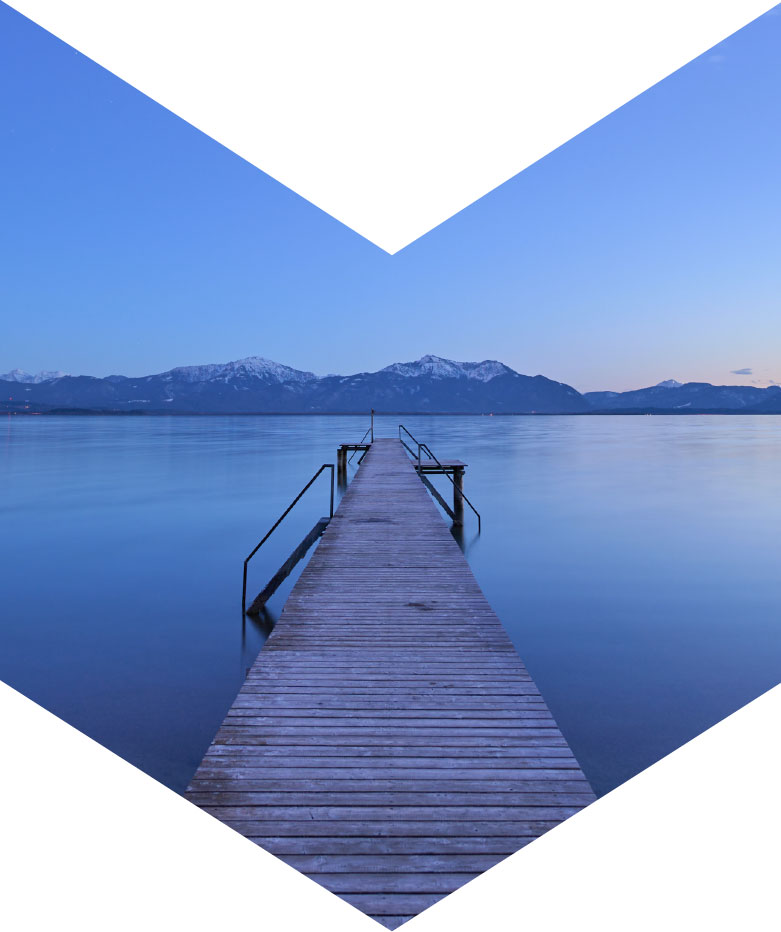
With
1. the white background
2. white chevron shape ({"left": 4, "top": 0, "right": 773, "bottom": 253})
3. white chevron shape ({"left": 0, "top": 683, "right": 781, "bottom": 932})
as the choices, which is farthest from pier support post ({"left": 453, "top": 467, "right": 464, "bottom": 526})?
white chevron shape ({"left": 0, "top": 683, "right": 781, "bottom": 932})

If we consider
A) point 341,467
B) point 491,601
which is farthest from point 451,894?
point 341,467

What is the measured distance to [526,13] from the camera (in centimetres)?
431

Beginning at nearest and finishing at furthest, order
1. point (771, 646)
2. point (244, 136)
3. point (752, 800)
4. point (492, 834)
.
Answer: point (492, 834), point (752, 800), point (244, 136), point (771, 646)

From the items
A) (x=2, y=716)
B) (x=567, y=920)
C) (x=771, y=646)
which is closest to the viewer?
(x=567, y=920)

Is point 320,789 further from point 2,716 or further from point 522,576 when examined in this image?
point 522,576

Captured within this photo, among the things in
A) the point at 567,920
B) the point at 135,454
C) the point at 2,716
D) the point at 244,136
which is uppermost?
the point at 244,136

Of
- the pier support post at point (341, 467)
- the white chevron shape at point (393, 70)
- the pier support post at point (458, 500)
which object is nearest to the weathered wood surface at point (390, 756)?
the white chevron shape at point (393, 70)

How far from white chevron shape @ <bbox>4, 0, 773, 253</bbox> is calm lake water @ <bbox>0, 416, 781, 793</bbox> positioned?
5.64 m

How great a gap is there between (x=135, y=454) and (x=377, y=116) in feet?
108

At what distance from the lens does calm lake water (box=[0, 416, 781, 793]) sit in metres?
5.34

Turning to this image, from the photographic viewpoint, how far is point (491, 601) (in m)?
8.87

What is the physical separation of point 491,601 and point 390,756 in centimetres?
636

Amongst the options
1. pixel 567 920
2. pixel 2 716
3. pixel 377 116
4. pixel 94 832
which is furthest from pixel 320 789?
pixel 377 116

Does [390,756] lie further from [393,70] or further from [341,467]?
[341,467]
